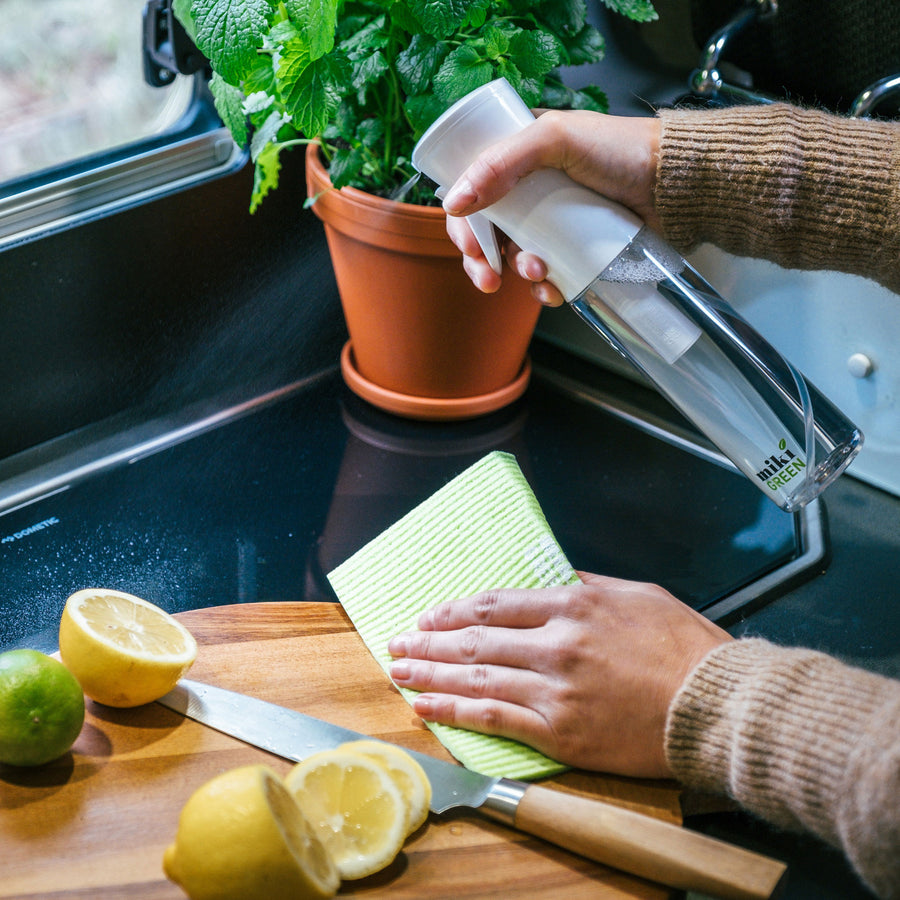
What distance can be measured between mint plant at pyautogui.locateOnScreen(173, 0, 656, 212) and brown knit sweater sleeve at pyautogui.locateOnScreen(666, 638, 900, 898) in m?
0.51

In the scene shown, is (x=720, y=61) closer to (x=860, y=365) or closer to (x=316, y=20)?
(x=860, y=365)

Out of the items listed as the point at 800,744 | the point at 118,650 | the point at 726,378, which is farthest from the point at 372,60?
the point at 800,744

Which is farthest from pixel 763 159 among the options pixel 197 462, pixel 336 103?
pixel 197 462

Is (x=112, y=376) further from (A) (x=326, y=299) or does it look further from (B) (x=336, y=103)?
(B) (x=336, y=103)

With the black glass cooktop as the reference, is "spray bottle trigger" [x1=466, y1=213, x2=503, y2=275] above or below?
above

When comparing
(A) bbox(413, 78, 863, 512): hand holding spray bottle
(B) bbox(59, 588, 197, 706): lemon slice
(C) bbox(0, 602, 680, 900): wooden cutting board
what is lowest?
(C) bbox(0, 602, 680, 900): wooden cutting board

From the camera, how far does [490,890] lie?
1.90 feet

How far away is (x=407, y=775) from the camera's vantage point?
606mm

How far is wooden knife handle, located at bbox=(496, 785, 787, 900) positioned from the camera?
1.84ft

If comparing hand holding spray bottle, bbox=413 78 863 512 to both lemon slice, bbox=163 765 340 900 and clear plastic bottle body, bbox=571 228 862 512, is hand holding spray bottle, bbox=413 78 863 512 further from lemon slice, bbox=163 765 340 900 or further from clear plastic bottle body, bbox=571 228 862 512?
lemon slice, bbox=163 765 340 900

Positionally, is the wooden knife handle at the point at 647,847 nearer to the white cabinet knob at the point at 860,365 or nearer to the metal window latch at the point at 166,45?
the white cabinet knob at the point at 860,365

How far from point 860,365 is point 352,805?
2.17ft

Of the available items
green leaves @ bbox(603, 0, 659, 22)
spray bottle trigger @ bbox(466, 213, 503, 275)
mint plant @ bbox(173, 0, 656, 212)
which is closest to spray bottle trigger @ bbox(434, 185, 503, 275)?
spray bottle trigger @ bbox(466, 213, 503, 275)

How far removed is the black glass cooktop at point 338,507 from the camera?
0.84m
